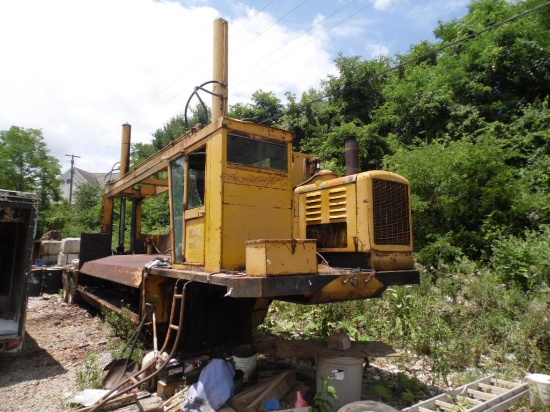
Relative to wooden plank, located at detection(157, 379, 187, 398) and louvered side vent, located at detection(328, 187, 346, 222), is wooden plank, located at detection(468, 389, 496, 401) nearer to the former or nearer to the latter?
louvered side vent, located at detection(328, 187, 346, 222)

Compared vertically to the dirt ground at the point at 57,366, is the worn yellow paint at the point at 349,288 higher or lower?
higher

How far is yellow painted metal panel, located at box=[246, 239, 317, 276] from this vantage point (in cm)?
308

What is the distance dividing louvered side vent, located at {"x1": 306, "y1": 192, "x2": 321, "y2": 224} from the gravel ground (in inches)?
127

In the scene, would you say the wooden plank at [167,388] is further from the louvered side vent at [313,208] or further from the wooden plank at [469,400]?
the wooden plank at [469,400]

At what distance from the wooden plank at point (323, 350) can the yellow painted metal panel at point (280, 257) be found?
96 centimetres

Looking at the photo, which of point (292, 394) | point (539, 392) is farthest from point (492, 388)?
point (292, 394)

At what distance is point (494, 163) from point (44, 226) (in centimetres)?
2623

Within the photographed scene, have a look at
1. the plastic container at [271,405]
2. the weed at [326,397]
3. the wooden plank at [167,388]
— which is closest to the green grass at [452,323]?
the weed at [326,397]

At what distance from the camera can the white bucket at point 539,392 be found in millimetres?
3436

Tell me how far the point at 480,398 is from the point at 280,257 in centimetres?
233

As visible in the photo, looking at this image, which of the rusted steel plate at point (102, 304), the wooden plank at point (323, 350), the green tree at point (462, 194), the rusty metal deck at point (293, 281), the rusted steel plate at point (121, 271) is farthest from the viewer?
the green tree at point (462, 194)

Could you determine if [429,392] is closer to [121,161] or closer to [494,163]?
[494,163]

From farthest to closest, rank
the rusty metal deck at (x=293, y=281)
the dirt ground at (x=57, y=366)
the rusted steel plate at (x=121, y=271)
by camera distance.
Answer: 1. the rusted steel plate at (x=121, y=271)
2. the dirt ground at (x=57, y=366)
3. the rusty metal deck at (x=293, y=281)

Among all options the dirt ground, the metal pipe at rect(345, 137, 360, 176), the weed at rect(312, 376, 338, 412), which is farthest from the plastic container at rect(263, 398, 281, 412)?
the metal pipe at rect(345, 137, 360, 176)
